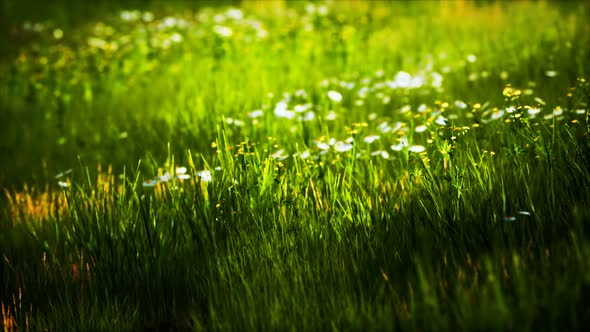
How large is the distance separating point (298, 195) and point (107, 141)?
8.59ft

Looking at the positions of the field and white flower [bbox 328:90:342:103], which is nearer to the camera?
the field

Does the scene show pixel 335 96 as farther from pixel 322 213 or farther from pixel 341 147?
pixel 322 213

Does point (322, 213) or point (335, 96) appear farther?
point (335, 96)

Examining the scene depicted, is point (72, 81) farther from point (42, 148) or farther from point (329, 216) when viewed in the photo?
point (329, 216)

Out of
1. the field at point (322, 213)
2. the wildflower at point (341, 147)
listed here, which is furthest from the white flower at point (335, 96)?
the wildflower at point (341, 147)

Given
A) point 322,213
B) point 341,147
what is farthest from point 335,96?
point 322,213

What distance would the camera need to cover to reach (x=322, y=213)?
220 cm

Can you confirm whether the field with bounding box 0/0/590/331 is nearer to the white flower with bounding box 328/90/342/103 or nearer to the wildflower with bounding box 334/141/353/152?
the wildflower with bounding box 334/141/353/152

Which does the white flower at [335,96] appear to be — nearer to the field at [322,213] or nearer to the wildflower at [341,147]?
the field at [322,213]

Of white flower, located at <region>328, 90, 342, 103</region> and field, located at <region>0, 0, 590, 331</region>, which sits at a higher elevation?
white flower, located at <region>328, 90, 342, 103</region>

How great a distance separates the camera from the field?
5.42ft

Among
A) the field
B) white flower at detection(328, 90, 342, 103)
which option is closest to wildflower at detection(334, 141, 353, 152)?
the field

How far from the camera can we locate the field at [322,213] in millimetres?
1651

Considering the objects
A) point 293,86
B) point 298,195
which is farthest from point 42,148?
point 298,195
